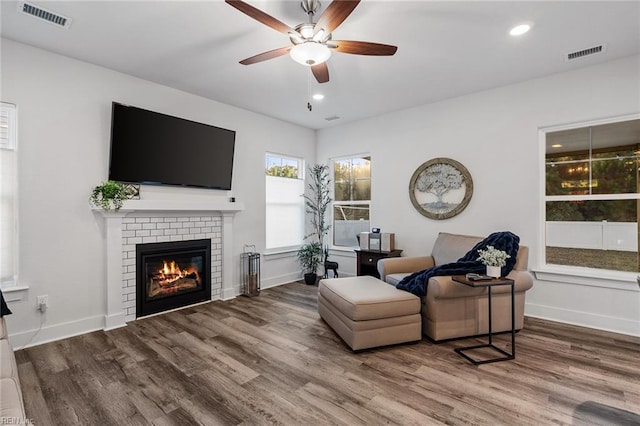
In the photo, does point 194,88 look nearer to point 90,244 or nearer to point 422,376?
point 90,244

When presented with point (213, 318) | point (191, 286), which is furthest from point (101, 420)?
point (191, 286)

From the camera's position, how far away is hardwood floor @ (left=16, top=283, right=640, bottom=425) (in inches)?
74.2

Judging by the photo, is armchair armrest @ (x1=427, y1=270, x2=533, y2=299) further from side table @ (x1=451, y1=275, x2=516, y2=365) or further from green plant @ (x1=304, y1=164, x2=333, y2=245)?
green plant @ (x1=304, y1=164, x2=333, y2=245)

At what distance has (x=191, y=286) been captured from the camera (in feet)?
13.4

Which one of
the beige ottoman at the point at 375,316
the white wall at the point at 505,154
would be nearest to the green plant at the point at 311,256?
the white wall at the point at 505,154

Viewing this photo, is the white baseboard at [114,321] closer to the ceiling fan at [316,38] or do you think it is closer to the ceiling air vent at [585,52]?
the ceiling fan at [316,38]

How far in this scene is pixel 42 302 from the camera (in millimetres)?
2910

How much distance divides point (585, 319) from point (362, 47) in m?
3.60

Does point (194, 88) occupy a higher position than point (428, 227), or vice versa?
point (194, 88)

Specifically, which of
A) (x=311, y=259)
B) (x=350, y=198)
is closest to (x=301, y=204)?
(x=350, y=198)

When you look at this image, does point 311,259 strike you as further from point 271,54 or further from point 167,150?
point 271,54

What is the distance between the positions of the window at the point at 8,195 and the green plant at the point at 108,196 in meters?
0.59

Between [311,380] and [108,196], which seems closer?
[311,380]

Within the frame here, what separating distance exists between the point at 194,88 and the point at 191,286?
2.54m
